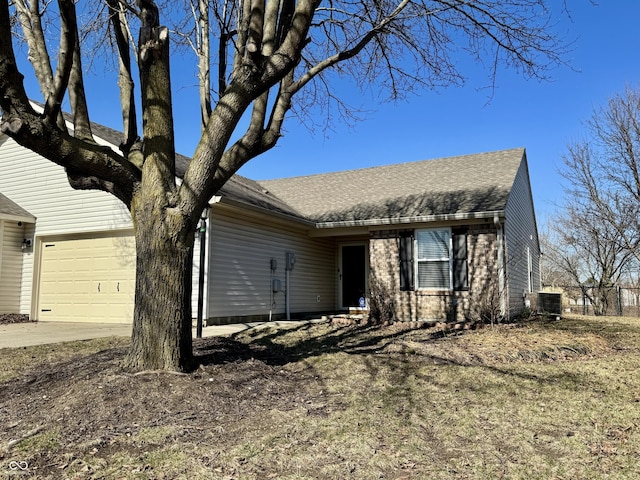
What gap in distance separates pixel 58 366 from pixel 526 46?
7706 millimetres

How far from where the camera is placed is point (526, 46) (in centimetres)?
687

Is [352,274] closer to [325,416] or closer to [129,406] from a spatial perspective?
[325,416]

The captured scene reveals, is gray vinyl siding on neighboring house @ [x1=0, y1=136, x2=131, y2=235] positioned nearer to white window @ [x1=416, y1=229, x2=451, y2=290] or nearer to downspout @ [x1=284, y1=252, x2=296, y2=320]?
downspout @ [x1=284, y1=252, x2=296, y2=320]

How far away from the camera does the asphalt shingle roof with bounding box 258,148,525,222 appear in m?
11.8

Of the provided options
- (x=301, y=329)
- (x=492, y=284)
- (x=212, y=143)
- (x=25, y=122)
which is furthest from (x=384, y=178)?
(x=25, y=122)

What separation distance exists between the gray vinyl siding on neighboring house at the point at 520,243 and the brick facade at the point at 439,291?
51 centimetres

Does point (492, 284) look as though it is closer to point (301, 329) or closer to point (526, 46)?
point (301, 329)

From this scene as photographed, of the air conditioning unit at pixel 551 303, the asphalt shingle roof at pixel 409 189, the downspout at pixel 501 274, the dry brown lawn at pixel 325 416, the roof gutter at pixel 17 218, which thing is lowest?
the dry brown lawn at pixel 325 416

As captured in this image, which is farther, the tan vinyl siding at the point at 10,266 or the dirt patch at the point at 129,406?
the tan vinyl siding at the point at 10,266

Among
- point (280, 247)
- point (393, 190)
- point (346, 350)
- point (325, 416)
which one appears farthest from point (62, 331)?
point (393, 190)

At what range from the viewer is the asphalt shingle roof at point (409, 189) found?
38.7 feet

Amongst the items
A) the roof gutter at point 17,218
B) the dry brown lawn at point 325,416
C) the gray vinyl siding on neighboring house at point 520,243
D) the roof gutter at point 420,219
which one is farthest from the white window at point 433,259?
the roof gutter at point 17,218

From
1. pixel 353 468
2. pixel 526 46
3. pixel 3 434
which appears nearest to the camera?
pixel 353 468

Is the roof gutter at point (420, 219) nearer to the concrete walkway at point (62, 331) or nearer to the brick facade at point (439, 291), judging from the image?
the brick facade at point (439, 291)
